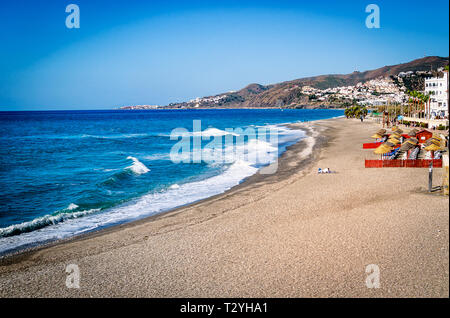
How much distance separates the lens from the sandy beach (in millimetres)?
6953

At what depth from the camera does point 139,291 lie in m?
7.07

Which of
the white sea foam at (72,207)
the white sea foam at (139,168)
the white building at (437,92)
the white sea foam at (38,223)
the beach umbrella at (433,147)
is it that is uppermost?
the white building at (437,92)

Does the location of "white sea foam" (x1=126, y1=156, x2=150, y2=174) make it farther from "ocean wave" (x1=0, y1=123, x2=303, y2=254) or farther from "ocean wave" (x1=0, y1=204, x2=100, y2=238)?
"ocean wave" (x1=0, y1=204, x2=100, y2=238)

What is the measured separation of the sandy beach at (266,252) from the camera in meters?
6.95

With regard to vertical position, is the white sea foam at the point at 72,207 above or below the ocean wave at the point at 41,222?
above

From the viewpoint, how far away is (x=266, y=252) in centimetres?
861

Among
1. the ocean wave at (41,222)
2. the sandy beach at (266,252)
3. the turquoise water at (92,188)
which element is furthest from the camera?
the turquoise water at (92,188)

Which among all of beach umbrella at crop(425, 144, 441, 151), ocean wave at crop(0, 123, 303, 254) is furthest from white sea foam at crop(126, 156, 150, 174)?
beach umbrella at crop(425, 144, 441, 151)

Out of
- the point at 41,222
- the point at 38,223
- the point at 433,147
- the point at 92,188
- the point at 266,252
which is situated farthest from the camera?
the point at 433,147

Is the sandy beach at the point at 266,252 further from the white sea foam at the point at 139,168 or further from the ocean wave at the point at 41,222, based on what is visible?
the white sea foam at the point at 139,168

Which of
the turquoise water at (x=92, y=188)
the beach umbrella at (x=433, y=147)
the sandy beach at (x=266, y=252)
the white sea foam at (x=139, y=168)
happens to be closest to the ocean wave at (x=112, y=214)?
the turquoise water at (x=92, y=188)

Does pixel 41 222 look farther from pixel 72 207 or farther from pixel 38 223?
pixel 72 207

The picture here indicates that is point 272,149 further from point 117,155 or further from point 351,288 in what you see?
point 351,288

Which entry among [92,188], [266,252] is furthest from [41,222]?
[266,252]
